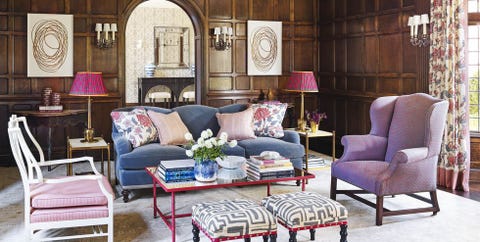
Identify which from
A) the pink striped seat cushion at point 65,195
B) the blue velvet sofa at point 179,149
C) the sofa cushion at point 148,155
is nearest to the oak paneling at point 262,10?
the blue velvet sofa at point 179,149

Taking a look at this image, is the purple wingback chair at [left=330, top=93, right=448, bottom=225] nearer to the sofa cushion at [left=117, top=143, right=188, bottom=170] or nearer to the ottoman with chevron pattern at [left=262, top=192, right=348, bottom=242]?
the ottoman with chevron pattern at [left=262, top=192, right=348, bottom=242]

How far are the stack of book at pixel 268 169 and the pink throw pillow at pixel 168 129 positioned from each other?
1.54 metres

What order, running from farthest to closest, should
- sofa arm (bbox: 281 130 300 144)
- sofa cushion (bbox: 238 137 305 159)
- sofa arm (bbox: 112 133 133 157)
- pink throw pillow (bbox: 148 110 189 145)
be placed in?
sofa arm (bbox: 281 130 300 144) < sofa cushion (bbox: 238 137 305 159) < pink throw pillow (bbox: 148 110 189 145) < sofa arm (bbox: 112 133 133 157)

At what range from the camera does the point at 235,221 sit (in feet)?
11.5

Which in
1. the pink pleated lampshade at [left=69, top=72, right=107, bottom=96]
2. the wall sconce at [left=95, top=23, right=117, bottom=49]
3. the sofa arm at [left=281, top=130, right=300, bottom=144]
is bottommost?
the sofa arm at [left=281, top=130, right=300, bottom=144]

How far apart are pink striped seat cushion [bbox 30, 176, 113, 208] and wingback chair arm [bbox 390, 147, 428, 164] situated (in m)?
2.49

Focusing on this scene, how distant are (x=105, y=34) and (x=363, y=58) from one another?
3.85 metres

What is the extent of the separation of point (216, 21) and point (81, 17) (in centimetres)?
211

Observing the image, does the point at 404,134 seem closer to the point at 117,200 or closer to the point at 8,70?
the point at 117,200

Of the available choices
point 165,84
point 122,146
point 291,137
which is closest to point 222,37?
point 291,137

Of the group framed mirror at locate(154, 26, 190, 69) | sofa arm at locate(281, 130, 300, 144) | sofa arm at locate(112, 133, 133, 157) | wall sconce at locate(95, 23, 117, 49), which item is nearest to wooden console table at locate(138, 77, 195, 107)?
framed mirror at locate(154, 26, 190, 69)

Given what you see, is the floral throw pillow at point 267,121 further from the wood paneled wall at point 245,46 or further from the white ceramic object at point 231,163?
the wood paneled wall at point 245,46

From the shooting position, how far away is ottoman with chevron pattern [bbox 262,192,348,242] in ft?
12.1

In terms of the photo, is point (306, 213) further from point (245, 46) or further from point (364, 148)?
point (245, 46)
